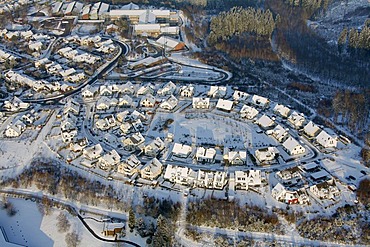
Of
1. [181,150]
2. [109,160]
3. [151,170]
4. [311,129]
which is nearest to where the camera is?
[151,170]

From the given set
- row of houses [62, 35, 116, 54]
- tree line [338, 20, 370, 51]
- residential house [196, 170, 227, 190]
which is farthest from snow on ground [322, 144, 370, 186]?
row of houses [62, 35, 116, 54]

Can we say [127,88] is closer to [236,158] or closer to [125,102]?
[125,102]

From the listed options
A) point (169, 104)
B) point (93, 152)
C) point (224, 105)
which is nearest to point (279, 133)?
point (224, 105)

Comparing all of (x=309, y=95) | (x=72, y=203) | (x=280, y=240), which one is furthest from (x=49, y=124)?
(x=309, y=95)

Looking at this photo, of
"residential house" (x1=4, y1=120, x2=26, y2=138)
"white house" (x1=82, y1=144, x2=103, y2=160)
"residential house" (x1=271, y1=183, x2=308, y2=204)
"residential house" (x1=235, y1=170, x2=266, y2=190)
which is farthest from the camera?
"residential house" (x1=4, y1=120, x2=26, y2=138)

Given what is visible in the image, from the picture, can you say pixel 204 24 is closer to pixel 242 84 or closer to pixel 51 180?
pixel 242 84

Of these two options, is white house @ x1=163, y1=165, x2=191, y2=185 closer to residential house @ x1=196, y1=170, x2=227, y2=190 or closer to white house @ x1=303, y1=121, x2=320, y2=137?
residential house @ x1=196, y1=170, x2=227, y2=190
